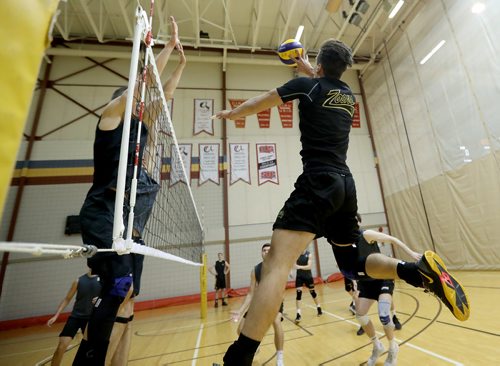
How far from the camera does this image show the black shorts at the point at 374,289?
3533 mm

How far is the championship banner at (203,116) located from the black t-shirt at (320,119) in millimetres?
9667

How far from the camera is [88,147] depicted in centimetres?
1037

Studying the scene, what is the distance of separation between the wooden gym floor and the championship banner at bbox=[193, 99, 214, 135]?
6871mm

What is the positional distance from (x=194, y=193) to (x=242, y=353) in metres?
9.31

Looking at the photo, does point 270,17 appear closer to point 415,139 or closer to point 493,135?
point 415,139

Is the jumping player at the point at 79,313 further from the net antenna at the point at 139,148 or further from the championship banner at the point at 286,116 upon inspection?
the championship banner at the point at 286,116

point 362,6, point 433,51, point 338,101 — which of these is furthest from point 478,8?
point 338,101

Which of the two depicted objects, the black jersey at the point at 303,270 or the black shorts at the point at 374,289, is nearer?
the black shorts at the point at 374,289

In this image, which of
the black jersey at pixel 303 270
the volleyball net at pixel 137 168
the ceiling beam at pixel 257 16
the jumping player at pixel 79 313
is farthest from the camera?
the ceiling beam at pixel 257 16

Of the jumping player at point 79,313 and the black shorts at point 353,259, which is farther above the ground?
the black shorts at point 353,259

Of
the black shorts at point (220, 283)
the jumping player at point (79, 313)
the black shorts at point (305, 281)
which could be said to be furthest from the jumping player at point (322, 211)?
the black shorts at point (220, 283)

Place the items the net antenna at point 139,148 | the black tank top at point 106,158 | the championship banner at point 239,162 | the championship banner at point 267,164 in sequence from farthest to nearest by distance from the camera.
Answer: the championship banner at point 267,164, the championship banner at point 239,162, the black tank top at point 106,158, the net antenna at point 139,148

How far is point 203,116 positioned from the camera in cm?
1146

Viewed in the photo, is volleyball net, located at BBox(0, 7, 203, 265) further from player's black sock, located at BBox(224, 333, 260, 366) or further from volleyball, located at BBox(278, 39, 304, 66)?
volleyball, located at BBox(278, 39, 304, 66)
